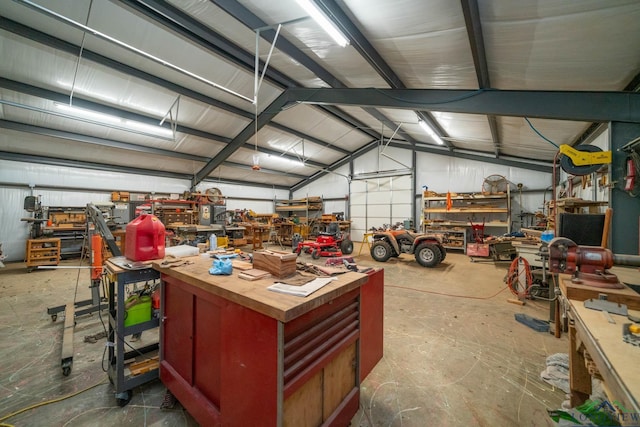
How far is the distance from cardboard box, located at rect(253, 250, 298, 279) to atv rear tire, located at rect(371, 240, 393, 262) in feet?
15.6

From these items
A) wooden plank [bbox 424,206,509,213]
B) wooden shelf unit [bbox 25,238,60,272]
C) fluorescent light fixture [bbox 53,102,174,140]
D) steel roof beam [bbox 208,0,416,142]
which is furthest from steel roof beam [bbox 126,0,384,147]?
wooden plank [bbox 424,206,509,213]

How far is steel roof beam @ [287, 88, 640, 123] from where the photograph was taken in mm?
2354

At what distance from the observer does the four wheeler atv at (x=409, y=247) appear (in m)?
5.28

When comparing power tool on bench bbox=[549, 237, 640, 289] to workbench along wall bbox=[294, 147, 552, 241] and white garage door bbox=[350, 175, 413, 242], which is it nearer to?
workbench along wall bbox=[294, 147, 552, 241]

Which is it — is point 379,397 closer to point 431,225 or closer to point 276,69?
point 276,69

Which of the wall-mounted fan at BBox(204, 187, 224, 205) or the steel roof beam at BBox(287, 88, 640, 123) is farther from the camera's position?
the wall-mounted fan at BBox(204, 187, 224, 205)

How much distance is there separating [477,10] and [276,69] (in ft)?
11.0

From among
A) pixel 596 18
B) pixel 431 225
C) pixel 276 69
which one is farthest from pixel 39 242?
pixel 431 225

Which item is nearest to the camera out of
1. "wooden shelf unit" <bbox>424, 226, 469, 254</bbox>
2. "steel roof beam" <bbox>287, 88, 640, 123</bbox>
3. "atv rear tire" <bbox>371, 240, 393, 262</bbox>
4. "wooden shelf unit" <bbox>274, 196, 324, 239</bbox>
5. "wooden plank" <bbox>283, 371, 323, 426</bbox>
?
"wooden plank" <bbox>283, 371, 323, 426</bbox>

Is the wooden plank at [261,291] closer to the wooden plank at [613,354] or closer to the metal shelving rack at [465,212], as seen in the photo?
the wooden plank at [613,354]

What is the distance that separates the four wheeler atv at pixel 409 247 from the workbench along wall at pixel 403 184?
10.3 feet

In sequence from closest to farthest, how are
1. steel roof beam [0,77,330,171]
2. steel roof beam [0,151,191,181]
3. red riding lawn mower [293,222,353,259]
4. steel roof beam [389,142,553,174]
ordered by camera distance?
steel roof beam [0,77,330,171] < steel roof beam [0,151,191,181] < red riding lawn mower [293,222,353,259] < steel roof beam [389,142,553,174]

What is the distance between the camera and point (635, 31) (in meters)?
1.94

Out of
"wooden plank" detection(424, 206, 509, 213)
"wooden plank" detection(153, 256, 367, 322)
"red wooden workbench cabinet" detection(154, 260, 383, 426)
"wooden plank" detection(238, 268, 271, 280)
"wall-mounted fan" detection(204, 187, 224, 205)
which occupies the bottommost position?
→ "red wooden workbench cabinet" detection(154, 260, 383, 426)
